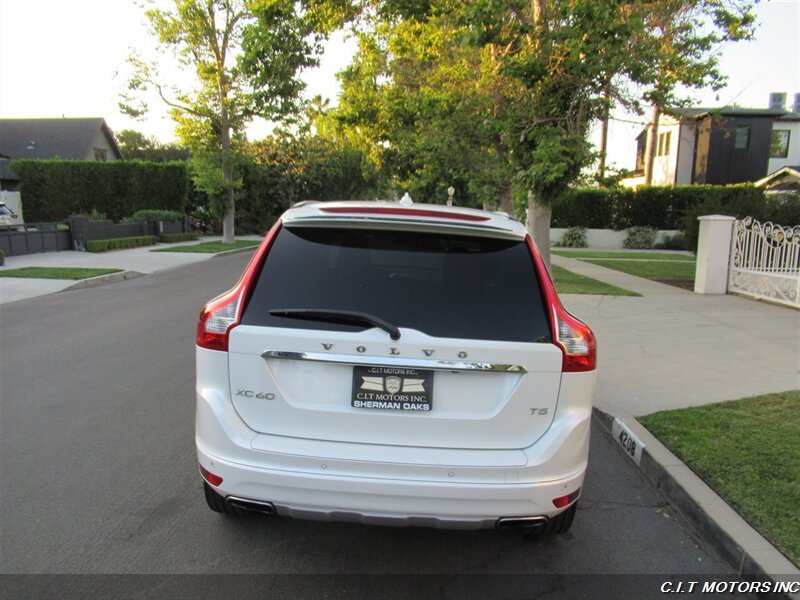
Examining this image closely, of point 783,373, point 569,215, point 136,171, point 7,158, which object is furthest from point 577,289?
point 7,158

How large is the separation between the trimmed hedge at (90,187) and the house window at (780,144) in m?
36.1

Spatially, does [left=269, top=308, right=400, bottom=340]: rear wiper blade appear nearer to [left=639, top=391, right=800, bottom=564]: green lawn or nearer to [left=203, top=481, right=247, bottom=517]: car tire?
[left=203, top=481, right=247, bottom=517]: car tire

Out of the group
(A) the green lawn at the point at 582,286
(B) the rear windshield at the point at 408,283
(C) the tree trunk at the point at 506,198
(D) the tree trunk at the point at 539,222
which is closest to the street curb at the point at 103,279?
(D) the tree trunk at the point at 539,222

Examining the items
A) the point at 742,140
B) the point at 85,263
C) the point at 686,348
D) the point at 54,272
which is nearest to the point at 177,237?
the point at 85,263

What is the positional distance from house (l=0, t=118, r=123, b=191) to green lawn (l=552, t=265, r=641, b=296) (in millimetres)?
36765

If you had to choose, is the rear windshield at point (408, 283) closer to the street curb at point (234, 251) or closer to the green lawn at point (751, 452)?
the green lawn at point (751, 452)

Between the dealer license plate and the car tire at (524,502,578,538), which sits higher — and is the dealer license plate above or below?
above

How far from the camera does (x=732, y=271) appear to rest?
13328mm

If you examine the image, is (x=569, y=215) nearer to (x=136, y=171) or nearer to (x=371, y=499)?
(x=136, y=171)

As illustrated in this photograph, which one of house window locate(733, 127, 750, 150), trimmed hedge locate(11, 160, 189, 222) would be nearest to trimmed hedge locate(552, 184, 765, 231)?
house window locate(733, 127, 750, 150)

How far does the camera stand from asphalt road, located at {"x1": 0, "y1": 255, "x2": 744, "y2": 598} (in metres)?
3.07

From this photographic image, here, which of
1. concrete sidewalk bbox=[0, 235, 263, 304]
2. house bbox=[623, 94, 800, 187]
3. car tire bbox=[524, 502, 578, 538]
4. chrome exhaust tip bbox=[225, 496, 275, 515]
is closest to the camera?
chrome exhaust tip bbox=[225, 496, 275, 515]

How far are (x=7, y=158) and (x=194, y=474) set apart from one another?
148 ft

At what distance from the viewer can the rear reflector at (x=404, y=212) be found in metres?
3.08
